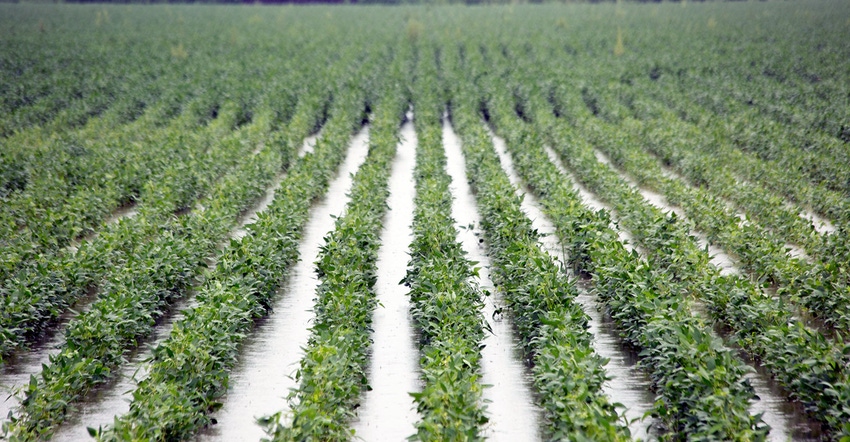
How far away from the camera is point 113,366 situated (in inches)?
256

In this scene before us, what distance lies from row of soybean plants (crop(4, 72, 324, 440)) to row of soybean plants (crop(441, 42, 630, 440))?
3.59m

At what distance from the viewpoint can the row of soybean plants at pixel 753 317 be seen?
531 centimetres

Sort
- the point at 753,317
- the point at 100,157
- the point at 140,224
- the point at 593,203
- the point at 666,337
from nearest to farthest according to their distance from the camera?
1. the point at 666,337
2. the point at 753,317
3. the point at 140,224
4. the point at 593,203
5. the point at 100,157

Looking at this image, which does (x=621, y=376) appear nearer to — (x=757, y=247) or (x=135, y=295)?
(x=757, y=247)

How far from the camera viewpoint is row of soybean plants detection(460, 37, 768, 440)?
4.84m

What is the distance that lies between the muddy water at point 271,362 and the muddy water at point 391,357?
2.44 feet

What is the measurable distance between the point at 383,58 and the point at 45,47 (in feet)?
48.7

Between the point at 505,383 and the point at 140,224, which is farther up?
the point at 140,224

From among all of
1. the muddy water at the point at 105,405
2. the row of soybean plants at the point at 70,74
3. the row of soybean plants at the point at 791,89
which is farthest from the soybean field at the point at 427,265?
the row of soybean plants at the point at 70,74

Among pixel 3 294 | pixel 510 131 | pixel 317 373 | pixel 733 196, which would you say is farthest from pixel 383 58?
pixel 317 373

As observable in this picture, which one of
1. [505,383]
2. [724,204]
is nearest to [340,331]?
[505,383]

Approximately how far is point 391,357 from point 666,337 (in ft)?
8.68

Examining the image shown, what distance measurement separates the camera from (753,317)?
20.7 ft

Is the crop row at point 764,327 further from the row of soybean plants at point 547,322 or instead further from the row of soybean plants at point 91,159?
the row of soybean plants at point 91,159
